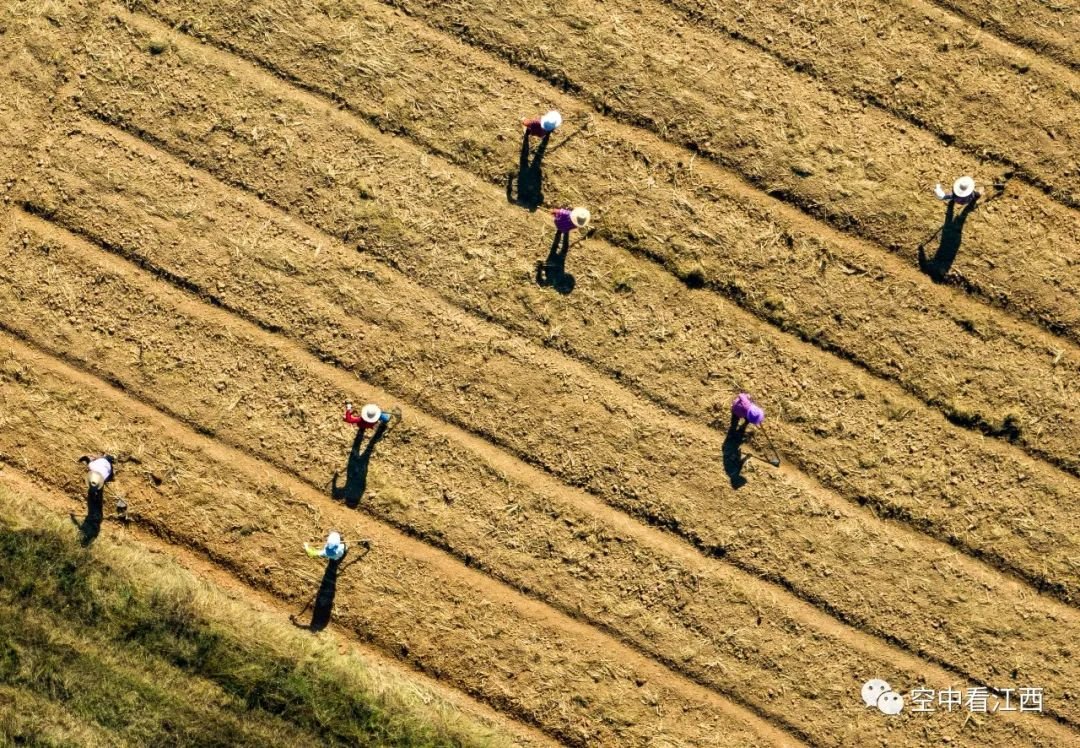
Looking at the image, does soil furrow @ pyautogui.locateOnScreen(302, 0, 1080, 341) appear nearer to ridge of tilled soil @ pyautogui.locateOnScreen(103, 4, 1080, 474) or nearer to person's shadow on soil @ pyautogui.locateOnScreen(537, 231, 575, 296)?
ridge of tilled soil @ pyautogui.locateOnScreen(103, 4, 1080, 474)

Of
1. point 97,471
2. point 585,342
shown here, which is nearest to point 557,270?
point 585,342

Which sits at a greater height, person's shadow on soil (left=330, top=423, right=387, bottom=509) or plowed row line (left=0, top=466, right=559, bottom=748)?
person's shadow on soil (left=330, top=423, right=387, bottom=509)

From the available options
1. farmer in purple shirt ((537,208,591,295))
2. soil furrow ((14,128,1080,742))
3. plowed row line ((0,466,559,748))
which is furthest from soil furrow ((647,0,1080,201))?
plowed row line ((0,466,559,748))

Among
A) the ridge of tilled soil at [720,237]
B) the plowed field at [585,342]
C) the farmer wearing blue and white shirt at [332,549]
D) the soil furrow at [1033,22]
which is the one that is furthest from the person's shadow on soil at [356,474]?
the soil furrow at [1033,22]

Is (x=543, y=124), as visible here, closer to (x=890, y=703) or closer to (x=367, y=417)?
(x=367, y=417)

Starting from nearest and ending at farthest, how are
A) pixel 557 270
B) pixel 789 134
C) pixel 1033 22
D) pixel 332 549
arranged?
pixel 332 549
pixel 557 270
pixel 789 134
pixel 1033 22

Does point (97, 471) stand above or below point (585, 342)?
below
